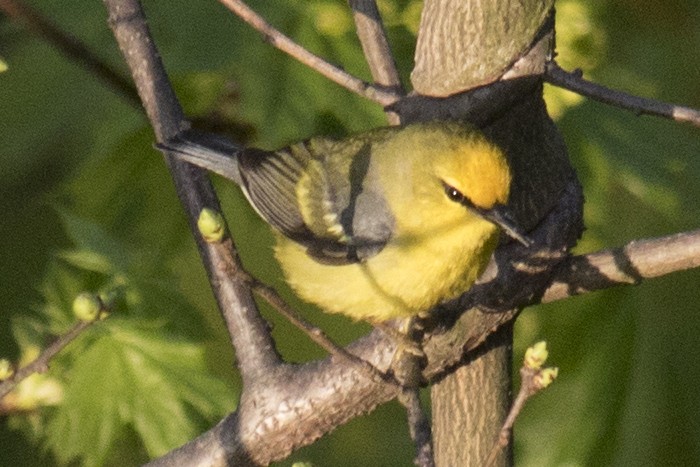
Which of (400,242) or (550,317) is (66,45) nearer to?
(400,242)

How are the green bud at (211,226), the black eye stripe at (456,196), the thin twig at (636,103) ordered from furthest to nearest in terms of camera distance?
the black eye stripe at (456,196) → the thin twig at (636,103) → the green bud at (211,226)

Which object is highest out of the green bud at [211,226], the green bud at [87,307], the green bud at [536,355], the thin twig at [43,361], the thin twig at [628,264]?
the green bud at [211,226]

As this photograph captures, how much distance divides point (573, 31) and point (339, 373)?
123 cm

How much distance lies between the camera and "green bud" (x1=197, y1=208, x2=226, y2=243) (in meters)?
1.56

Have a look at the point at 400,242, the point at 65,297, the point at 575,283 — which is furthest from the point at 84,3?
the point at 575,283

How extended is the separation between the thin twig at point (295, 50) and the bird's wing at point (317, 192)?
1.32ft

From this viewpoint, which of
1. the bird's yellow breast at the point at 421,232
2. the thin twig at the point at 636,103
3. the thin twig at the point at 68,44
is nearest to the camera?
the thin twig at the point at 636,103

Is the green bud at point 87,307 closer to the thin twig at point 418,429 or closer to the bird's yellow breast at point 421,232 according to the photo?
the thin twig at point 418,429

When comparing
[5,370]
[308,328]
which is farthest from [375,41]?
[5,370]

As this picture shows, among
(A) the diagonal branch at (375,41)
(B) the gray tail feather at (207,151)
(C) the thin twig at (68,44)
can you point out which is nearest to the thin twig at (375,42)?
(A) the diagonal branch at (375,41)

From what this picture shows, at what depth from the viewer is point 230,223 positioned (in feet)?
10.8

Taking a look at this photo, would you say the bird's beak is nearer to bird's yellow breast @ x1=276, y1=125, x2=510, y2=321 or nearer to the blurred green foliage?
bird's yellow breast @ x1=276, y1=125, x2=510, y2=321

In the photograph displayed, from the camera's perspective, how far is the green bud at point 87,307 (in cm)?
185

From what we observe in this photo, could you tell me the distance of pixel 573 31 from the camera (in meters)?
3.00
